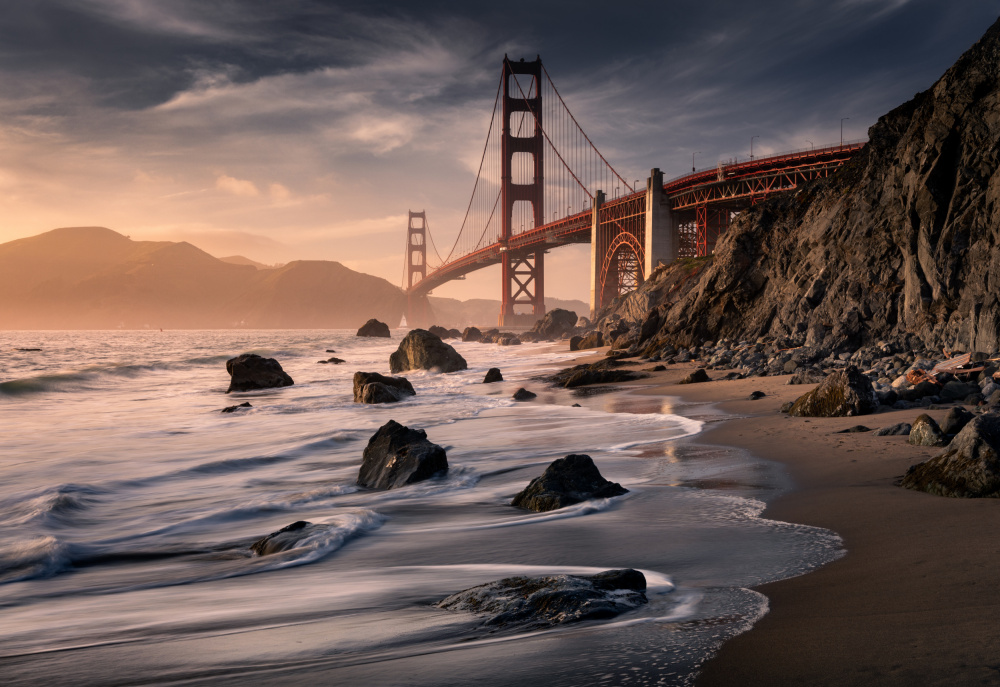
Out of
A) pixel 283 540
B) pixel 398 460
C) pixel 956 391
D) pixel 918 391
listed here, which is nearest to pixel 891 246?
pixel 956 391

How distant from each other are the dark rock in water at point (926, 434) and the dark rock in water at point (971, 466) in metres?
1.34

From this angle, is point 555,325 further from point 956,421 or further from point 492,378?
point 956,421

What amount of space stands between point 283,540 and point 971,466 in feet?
14.2

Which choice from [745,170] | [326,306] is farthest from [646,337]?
[326,306]

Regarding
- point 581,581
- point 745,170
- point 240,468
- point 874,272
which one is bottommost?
point 240,468

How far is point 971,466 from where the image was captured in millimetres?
3996

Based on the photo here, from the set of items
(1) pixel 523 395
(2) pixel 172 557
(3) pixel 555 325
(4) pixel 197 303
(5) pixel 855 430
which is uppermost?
(4) pixel 197 303

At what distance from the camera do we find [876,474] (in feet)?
16.0

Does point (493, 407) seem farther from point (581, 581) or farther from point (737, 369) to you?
point (581, 581)

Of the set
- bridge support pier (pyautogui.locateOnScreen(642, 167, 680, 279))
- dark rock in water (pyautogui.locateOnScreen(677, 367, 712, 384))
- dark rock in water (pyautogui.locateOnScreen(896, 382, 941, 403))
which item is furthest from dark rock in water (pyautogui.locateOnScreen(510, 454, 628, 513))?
bridge support pier (pyautogui.locateOnScreen(642, 167, 680, 279))

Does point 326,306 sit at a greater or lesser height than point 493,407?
greater

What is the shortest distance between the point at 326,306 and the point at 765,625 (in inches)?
7549

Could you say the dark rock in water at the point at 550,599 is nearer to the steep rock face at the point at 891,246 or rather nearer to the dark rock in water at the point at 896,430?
the dark rock in water at the point at 896,430

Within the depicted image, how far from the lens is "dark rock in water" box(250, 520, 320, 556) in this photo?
423 centimetres
